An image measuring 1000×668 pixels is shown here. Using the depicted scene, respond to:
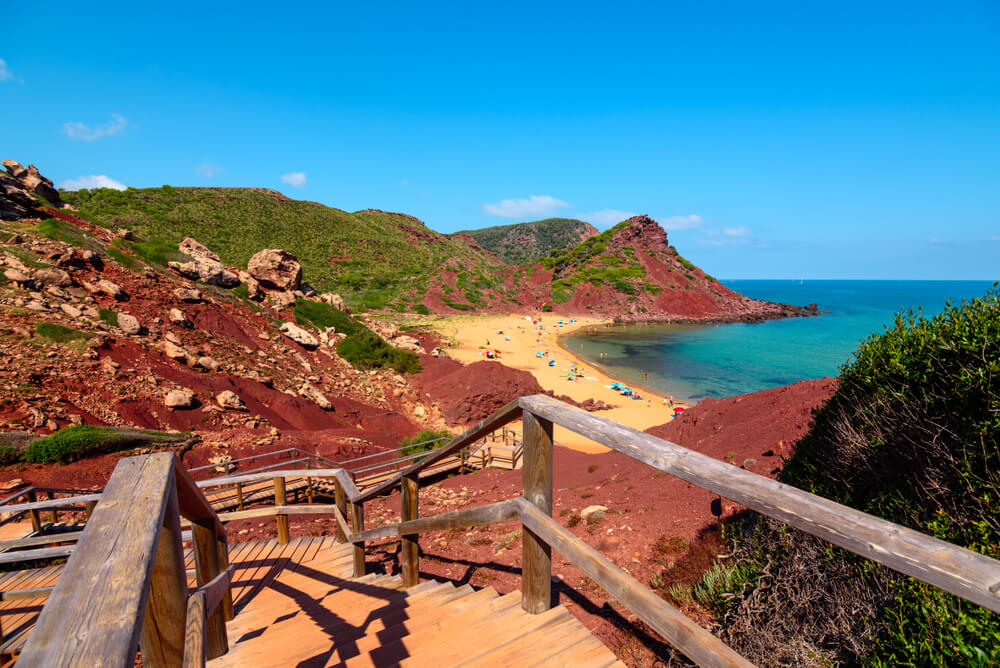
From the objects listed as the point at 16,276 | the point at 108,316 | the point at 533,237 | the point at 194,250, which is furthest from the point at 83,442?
the point at 533,237

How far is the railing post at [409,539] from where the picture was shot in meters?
3.77

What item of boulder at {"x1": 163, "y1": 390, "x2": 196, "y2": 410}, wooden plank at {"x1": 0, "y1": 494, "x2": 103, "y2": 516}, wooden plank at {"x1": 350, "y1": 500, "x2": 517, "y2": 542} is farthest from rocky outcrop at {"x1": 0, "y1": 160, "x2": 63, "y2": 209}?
wooden plank at {"x1": 350, "y1": 500, "x2": 517, "y2": 542}

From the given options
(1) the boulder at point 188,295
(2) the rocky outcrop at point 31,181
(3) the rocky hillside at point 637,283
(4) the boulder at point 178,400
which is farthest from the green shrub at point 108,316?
(3) the rocky hillside at point 637,283

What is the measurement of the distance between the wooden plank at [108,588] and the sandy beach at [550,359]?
13.3m

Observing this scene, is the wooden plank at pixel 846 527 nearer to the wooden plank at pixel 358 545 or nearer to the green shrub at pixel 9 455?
the wooden plank at pixel 358 545

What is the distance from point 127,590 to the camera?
999 mm

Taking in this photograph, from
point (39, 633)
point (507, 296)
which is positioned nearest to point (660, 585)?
point (39, 633)

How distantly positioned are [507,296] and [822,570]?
62.1 m

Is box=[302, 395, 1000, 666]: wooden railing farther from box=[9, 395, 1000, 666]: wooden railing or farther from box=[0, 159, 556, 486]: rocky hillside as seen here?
box=[0, 159, 556, 486]: rocky hillside

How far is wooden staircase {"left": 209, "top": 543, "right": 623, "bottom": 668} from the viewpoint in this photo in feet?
7.30

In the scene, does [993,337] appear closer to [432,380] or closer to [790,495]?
[790,495]

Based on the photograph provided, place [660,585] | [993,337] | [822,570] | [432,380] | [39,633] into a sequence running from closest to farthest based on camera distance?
[39,633]
[993,337]
[822,570]
[660,585]
[432,380]

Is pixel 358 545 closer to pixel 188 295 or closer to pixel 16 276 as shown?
Answer: pixel 16 276

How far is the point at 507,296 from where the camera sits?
64562 millimetres
